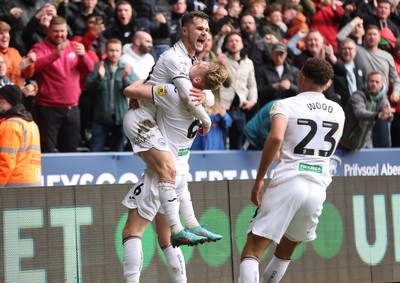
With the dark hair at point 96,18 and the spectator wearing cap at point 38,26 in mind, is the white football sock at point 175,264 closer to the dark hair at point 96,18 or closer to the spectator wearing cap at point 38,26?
the spectator wearing cap at point 38,26

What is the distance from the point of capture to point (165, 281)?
11.0m

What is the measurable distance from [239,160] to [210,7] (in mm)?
3605

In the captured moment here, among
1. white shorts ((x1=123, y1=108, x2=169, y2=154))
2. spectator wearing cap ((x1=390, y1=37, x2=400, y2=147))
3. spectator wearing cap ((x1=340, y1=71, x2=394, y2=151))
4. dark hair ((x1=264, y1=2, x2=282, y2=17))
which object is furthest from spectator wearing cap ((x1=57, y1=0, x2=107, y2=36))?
white shorts ((x1=123, y1=108, x2=169, y2=154))

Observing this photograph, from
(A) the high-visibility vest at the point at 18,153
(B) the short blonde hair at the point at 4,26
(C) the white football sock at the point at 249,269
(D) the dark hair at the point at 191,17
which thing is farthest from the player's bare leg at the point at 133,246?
(B) the short blonde hair at the point at 4,26

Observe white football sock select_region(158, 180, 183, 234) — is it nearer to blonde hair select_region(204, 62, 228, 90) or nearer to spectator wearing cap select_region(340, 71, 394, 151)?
blonde hair select_region(204, 62, 228, 90)

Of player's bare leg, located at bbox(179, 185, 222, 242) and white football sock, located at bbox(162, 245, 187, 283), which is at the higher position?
player's bare leg, located at bbox(179, 185, 222, 242)

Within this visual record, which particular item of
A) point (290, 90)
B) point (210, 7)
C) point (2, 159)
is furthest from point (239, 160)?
point (2, 159)

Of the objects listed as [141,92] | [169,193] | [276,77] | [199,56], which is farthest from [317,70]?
[276,77]

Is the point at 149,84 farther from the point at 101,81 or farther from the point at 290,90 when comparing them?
the point at 290,90

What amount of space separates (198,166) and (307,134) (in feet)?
17.9

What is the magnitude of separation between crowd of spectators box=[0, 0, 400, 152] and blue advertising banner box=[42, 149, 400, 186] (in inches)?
12.1

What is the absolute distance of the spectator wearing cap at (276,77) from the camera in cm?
1552

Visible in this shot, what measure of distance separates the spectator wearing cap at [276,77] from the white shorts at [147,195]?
6.55m

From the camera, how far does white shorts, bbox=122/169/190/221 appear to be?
29.7ft
